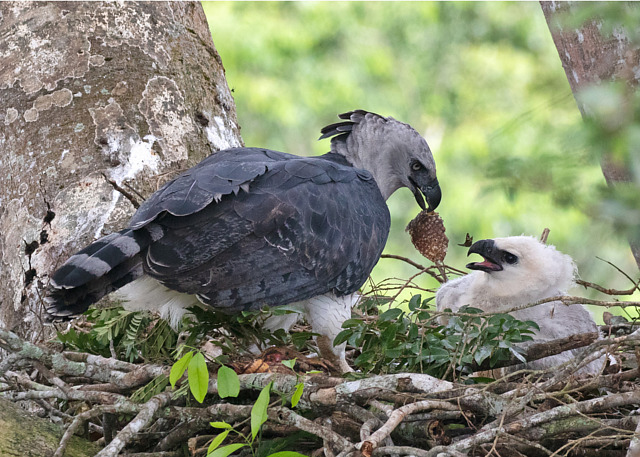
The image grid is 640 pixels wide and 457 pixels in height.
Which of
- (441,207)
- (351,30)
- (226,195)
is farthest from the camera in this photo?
(351,30)

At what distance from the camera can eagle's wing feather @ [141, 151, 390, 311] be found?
2.07 meters

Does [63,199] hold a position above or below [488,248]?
above

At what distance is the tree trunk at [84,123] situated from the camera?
2.75 metres

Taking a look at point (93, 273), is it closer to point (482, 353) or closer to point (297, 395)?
point (297, 395)

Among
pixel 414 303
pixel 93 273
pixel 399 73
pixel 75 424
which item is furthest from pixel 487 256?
pixel 399 73

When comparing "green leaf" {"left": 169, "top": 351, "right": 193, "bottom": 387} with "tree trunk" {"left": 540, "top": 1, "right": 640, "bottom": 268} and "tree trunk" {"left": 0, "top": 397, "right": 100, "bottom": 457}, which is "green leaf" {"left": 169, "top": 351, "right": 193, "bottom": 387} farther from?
"tree trunk" {"left": 540, "top": 1, "right": 640, "bottom": 268}

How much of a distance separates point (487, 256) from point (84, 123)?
66.1 inches

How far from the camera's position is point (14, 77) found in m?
3.02

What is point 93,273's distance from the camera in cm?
188

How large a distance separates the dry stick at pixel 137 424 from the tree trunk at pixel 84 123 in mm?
972

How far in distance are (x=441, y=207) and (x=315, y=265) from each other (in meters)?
4.33

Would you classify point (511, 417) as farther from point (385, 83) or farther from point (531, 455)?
point (385, 83)

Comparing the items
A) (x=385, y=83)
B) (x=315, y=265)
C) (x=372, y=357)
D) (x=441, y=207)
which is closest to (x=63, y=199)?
(x=315, y=265)

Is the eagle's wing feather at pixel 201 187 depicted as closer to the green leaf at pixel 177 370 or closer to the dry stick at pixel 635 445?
the green leaf at pixel 177 370
